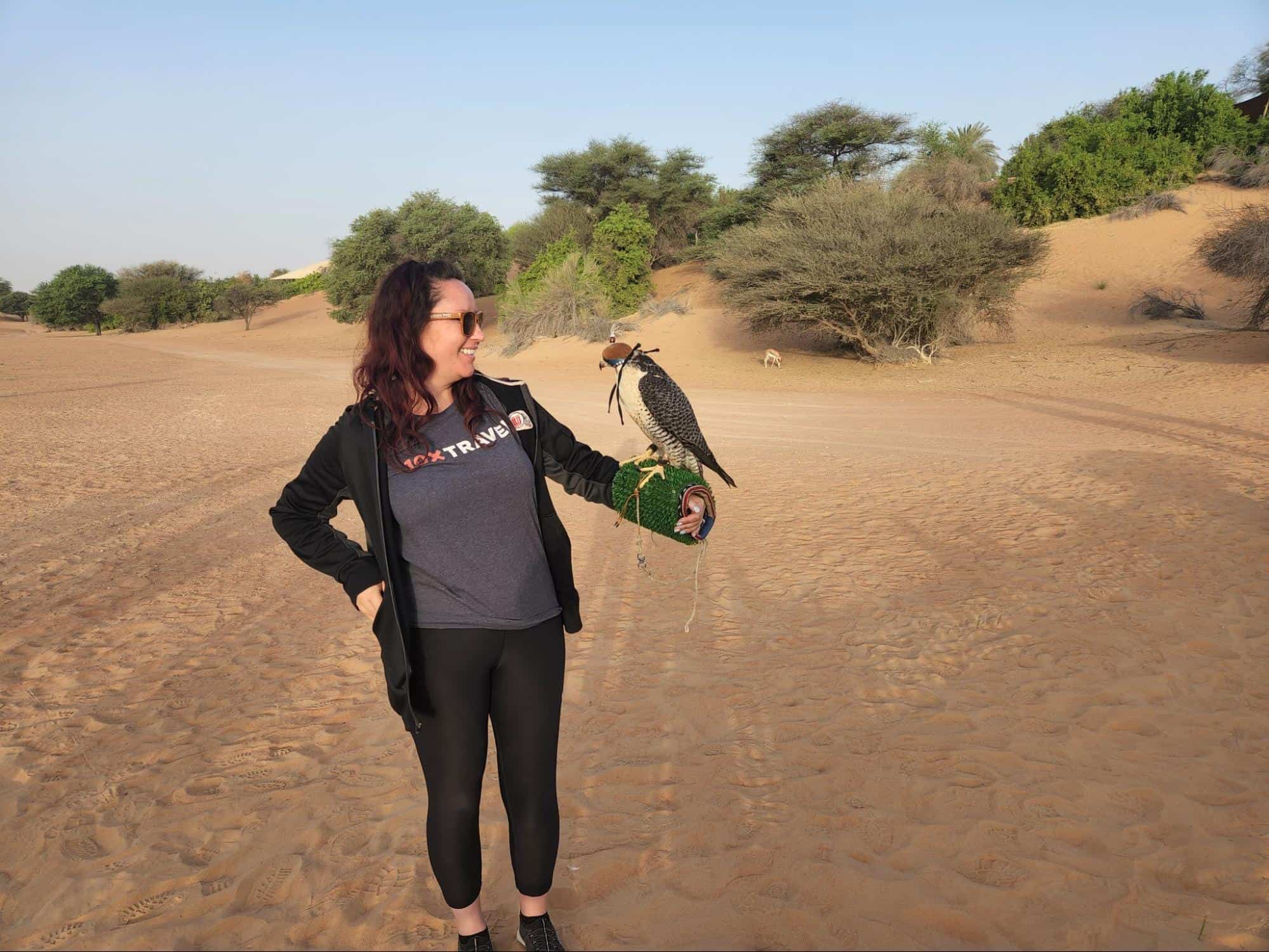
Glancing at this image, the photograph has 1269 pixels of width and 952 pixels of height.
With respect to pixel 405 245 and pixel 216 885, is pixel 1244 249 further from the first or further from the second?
pixel 405 245

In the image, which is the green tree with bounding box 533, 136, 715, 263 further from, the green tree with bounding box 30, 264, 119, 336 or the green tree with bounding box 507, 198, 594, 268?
the green tree with bounding box 30, 264, 119, 336

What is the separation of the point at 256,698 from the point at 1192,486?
28.3 feet

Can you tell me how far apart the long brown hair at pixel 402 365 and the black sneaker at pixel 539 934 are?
1.37m

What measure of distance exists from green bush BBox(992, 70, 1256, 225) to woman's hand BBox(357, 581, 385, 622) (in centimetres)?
3604

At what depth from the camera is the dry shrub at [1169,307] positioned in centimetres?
2289

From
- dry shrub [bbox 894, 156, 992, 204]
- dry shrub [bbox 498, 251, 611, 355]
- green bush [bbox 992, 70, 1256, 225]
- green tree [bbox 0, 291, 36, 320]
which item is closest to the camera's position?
dry shrub [bbox 498, 251, 611, 355]

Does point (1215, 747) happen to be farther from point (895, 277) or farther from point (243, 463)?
point (895, 277)

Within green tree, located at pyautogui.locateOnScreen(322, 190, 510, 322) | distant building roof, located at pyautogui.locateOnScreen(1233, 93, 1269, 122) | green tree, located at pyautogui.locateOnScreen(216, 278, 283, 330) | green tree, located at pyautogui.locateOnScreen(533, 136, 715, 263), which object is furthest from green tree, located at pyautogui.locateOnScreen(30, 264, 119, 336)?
distant building roof, located at pyautogui.locateOnScreen(1233, 93, 1269, 122)

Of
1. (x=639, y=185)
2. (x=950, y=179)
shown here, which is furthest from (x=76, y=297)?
(x=950, y=179)

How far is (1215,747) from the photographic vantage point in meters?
3.60

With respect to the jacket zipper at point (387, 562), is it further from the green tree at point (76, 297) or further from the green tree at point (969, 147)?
the green tree at point (76, 297)

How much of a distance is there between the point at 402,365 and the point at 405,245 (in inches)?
1598

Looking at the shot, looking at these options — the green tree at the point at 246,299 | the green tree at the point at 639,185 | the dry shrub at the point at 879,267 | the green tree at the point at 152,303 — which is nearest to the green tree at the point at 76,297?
the green tree at the point at 152,303

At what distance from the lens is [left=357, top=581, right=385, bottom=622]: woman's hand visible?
6.43 feet
